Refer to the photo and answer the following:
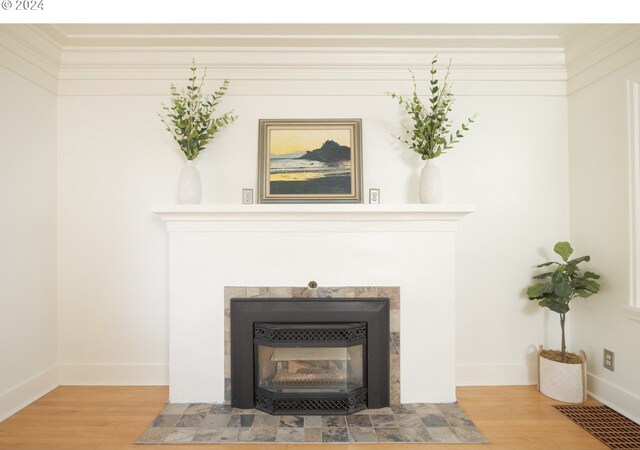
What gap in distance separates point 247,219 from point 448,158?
1.52 m

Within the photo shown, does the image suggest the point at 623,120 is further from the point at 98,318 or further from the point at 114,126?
the point at 98,318

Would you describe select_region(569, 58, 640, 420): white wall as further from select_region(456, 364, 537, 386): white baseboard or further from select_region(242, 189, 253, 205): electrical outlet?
select_region(242, 189, 253, 205): electrical outlet

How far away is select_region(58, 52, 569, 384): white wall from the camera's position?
2.78 meters

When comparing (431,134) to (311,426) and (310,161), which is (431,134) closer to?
(310,161)

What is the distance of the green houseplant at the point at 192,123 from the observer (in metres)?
2.55

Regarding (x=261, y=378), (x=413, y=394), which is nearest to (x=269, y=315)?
(x=261, y=378)

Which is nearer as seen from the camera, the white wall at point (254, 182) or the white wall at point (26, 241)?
the white wall at point (26, 241)

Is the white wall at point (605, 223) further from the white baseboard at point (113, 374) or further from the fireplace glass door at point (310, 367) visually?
the white baseboard at point (113, 374)

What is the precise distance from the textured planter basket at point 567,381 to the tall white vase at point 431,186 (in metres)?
1.33

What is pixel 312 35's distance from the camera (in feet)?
8.49

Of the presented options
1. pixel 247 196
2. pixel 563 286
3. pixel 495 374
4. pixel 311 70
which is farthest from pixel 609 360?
pixel 311 70

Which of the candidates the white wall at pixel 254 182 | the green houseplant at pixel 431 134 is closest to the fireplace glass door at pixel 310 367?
the white wall at pixel 254 182

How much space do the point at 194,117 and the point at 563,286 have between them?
2660 millimetres
